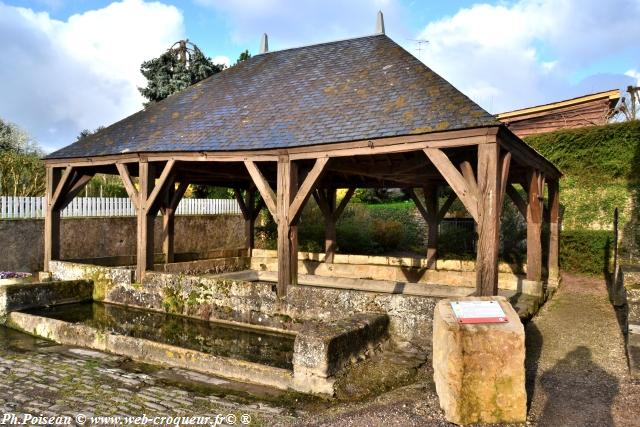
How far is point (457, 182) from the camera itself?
230 inches

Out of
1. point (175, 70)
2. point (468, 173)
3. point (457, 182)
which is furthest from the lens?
point (175, 70)

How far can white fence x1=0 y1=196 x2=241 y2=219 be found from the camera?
11.2 meters

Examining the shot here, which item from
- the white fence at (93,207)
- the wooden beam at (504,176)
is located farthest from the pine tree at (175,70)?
the wooden beam at (504,176)

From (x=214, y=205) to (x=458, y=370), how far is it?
12.9 m

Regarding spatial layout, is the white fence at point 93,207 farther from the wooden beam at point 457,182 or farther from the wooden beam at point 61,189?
the wooden beam at point 457,182

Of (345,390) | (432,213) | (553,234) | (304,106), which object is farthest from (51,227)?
(553,234)

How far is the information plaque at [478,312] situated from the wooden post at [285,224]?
375 cm

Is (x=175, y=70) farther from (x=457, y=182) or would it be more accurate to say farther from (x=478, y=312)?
(x=478, y=312)

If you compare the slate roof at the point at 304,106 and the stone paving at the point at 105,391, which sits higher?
the slate roof at the point at 304,106

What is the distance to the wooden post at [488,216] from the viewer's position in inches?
223

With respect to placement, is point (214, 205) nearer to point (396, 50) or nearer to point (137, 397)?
point (396, 50)

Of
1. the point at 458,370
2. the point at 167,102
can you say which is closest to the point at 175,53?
the point at 167,102

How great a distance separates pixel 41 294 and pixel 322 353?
5974mm

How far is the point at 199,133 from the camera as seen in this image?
8.73m
